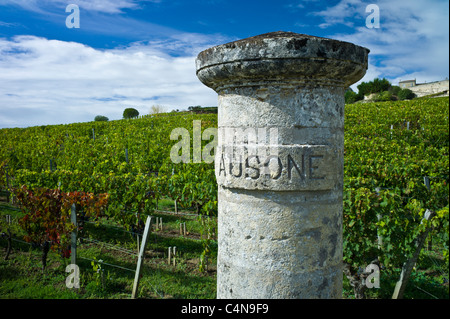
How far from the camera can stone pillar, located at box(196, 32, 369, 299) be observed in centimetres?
188

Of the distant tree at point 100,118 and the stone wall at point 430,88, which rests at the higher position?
the stone wall at point 430,88

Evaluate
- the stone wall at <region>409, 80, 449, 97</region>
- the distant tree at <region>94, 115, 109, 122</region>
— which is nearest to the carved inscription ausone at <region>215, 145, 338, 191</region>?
the distant tree at <region>94, 115, 109, 122</region>

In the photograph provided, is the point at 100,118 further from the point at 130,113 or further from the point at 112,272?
the point at 112,272

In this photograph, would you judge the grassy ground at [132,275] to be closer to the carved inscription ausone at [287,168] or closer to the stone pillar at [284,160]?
the stone pillar at [284,160]

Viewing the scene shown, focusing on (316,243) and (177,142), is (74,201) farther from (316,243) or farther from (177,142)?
(177,142)

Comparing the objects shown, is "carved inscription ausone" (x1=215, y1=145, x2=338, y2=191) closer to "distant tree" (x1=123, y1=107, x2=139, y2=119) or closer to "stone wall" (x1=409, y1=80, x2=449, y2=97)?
"distant tree" (x1=123, y1=107, x2=139, y2=119)

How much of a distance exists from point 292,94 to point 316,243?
89cm

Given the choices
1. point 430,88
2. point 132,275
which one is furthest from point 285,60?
point 430,88

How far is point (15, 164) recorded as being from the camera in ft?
40.9

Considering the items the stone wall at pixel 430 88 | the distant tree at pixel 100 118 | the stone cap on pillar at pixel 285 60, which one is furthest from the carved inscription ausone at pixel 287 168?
the stone wall at pixel 430 88

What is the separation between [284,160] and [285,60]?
55 cm

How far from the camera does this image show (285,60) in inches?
71.0

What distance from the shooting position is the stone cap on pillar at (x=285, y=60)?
1.79m
